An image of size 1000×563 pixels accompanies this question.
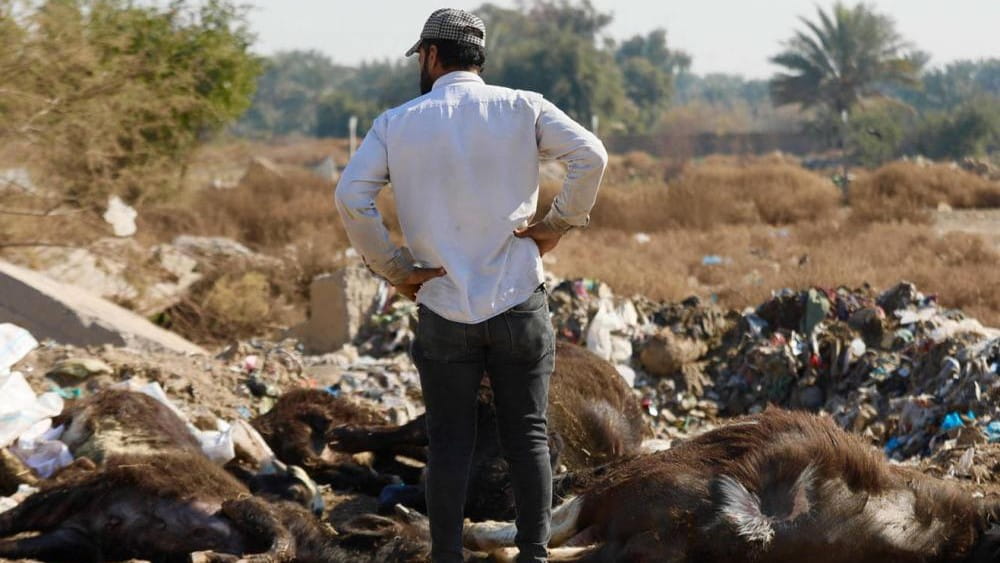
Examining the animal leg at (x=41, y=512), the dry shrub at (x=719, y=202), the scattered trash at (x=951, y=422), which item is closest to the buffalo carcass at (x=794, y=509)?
the animal leg at (x=41, y=512)

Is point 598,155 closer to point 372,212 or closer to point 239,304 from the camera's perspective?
point 372,212

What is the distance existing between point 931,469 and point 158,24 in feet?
50.0

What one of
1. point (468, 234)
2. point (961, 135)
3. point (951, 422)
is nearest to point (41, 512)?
point (468, 234)

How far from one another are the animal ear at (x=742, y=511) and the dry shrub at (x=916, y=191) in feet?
58.1

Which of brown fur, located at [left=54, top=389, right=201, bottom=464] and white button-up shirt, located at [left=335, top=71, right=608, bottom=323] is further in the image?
brown fur, located at [left=54, top=389, right=201, bottom=464]

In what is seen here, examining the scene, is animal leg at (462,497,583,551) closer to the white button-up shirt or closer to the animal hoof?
the animal hoof

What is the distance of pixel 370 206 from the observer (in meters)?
3.75

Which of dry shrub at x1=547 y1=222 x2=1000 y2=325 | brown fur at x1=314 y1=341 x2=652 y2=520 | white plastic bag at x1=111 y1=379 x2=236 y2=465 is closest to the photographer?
brown fur at x1=314 y1=341 x2=652 y2=520

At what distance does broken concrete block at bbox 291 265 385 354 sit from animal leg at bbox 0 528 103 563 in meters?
6.59

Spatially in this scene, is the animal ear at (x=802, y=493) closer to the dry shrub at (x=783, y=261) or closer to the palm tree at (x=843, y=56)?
the dry shrub at (x=783, y=261)

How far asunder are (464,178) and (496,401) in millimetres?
690

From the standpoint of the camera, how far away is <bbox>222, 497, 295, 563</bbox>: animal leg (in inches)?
174

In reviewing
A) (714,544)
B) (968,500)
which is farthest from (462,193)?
(968,500)

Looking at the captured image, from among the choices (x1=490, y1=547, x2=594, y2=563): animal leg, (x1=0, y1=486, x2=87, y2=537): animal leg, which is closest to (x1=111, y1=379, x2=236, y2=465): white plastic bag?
(x1=0, y1=486, x2=87, y2=537): animal leg
